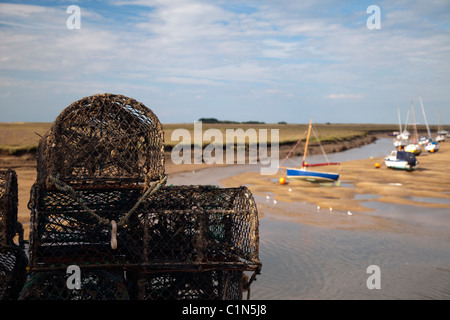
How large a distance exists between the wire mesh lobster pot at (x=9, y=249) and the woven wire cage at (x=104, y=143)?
54 cm

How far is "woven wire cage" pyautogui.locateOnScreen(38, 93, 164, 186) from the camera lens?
5.98 meters

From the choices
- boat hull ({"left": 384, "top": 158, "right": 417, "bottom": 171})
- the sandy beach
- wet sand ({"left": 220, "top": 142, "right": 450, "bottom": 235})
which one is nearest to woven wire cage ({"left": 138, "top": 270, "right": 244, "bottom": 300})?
the sandy beach

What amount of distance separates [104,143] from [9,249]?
1947 millimetres

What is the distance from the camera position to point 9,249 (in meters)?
6.30

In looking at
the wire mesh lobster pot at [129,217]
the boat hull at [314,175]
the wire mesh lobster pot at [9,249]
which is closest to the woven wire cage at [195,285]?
the wire mesh lobster pot at [129,217]

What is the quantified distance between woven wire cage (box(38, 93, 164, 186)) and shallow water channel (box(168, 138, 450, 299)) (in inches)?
142

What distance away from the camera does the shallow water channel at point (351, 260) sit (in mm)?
8953

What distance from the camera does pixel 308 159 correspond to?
42.6m

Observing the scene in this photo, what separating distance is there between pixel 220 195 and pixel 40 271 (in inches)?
102

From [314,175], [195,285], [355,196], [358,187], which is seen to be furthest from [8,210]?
[358,187]

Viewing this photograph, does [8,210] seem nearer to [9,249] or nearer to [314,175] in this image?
[9,249]

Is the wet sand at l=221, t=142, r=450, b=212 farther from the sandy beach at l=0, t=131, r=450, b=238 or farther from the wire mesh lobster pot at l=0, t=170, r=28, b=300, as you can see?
the wire mesh lobster pot at l=0, t=170, r=28, b=300

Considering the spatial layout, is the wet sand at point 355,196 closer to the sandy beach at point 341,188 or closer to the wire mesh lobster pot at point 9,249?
the sandy beach at point 341,188
